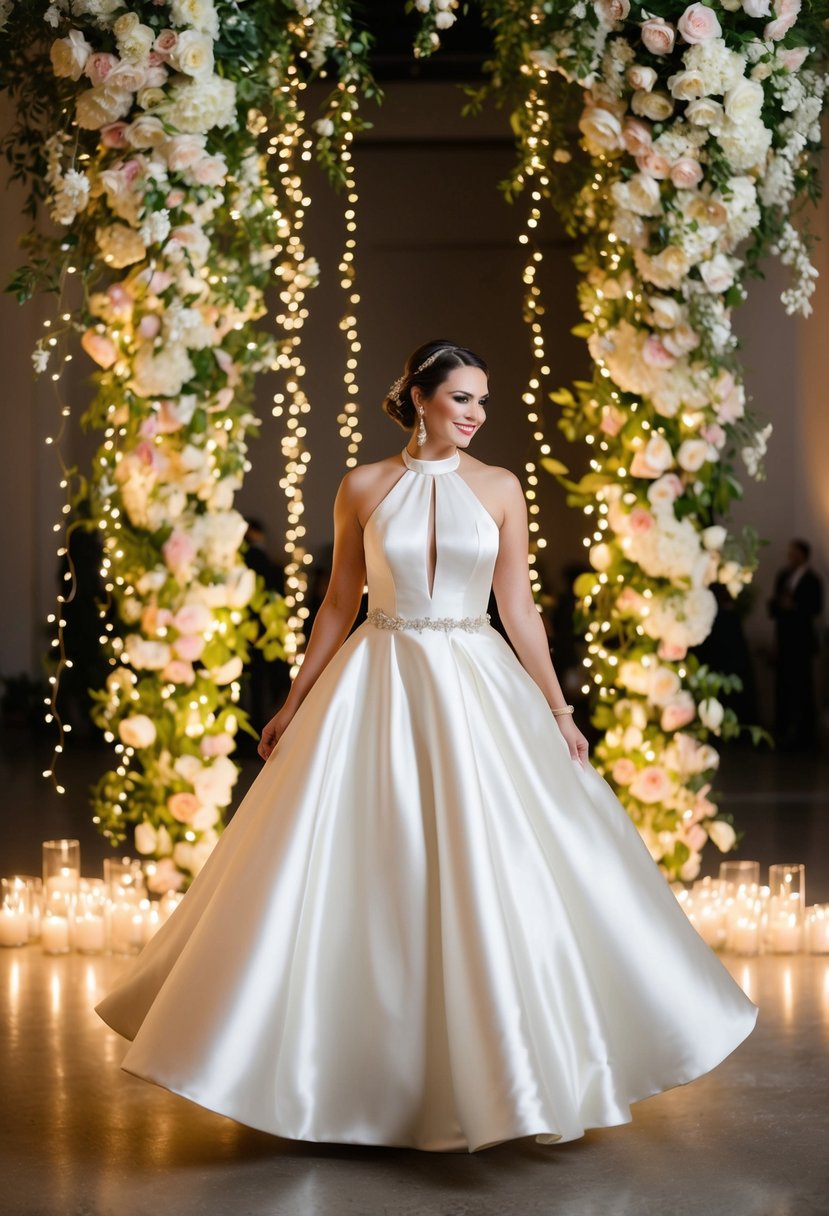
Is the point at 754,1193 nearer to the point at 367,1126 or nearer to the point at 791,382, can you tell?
the point at 367,1126

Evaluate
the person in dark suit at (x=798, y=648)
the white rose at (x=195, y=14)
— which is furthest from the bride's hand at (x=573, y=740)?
the person in dark suit at (x=798, y=648)

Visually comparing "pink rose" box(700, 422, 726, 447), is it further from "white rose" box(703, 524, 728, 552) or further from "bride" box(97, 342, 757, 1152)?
"bride" box(97, 342, 757, 1152)

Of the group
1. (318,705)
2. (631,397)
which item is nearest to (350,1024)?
(318,705)

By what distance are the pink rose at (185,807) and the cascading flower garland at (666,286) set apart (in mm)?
1366

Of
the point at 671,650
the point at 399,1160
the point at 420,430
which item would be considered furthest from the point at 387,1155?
the point at 671,650

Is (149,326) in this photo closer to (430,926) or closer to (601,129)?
(601,129)

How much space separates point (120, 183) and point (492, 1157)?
2908 millimetres

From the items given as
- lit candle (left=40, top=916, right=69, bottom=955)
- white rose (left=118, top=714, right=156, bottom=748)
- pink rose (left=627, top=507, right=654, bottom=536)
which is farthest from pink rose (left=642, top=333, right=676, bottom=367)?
lit candle (left=40, top=916, right=69, bottom=955)

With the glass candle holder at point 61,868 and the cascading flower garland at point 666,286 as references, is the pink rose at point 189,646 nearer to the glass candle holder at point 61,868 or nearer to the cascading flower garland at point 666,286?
the glass candle holder at point 61,868

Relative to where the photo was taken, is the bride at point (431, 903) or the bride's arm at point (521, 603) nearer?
the bride at point (431, 903)

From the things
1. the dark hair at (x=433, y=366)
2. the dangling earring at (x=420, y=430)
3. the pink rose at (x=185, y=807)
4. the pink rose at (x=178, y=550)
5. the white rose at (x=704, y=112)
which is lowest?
the pink rose at (x=185, y=807)

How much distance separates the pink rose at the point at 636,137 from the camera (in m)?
4.59

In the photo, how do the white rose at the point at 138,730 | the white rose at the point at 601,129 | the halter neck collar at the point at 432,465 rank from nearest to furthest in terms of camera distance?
the halter neck collar at the point at 432,465, the white rose at the point at 601,129, the white rose at the point at 138,730

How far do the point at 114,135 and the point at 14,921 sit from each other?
257cm
